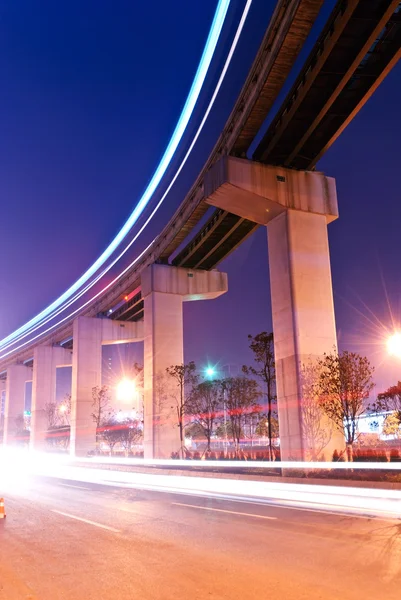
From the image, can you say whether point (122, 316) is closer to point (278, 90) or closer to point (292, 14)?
point (278, 90)

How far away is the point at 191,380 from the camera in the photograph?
125 ft

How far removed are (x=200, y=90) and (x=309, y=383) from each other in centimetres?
1439

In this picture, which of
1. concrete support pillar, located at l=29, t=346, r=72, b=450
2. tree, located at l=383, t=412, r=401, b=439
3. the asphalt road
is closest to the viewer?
the asphalt road

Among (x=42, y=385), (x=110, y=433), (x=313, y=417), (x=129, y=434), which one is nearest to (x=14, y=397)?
(x=42, y=385)

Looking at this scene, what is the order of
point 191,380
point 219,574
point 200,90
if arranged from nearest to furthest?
point 219,574 < point 200,90 < point 191,380

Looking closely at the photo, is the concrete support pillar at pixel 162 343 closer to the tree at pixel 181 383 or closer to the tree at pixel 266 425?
the tree at pixel 181 383

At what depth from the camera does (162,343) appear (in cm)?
3819

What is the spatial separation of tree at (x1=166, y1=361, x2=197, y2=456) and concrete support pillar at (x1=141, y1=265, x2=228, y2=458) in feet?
1.27

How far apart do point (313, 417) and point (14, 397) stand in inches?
2731

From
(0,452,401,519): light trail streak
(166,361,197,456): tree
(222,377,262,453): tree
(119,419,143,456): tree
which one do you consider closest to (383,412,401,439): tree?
(222,377,262,453): tree

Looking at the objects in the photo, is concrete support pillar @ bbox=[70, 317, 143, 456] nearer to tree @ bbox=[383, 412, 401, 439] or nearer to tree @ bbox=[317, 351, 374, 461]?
tree @ bbox=[383, 412, 401, 439]

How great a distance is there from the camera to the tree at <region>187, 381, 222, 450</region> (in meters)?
38.1

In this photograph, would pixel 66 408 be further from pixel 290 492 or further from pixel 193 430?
pixel 290 492

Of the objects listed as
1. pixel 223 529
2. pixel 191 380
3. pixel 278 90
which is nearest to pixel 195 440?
pixel 191 380
